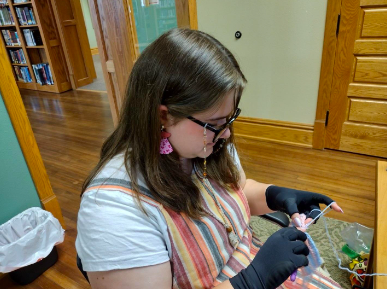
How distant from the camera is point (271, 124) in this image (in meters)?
2.66

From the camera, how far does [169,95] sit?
2.17ft

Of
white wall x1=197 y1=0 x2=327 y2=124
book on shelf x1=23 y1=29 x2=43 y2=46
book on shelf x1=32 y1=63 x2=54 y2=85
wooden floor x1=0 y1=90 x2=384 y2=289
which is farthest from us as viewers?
book on shelf x1=32 y1=63 x2=54 y2=85

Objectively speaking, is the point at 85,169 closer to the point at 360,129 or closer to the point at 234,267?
the point at 234,267

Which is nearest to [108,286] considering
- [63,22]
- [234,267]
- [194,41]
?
[234,267]

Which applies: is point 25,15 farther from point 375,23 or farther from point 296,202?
point 296,202

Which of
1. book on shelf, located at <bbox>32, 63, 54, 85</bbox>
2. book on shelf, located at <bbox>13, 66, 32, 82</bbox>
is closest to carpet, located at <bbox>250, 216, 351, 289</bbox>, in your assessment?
book on shelf, located at <bbox>32, 63, 54, 85</bbox>

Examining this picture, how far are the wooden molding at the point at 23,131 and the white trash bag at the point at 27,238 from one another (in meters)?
0.13

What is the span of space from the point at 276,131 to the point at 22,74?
498cm

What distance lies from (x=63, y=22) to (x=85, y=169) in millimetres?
3288

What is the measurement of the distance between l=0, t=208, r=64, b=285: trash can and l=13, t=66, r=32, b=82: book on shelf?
4650 mm

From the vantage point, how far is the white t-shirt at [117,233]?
1.96 feet

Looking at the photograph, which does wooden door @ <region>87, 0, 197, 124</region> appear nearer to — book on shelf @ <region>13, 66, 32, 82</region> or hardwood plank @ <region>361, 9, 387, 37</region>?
hardwood plank @ <region>361, 9, 387, 37</region>

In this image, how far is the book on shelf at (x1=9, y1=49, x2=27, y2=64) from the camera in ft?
17.1

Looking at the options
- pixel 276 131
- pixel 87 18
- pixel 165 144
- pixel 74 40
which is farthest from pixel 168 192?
pixel 87 18
